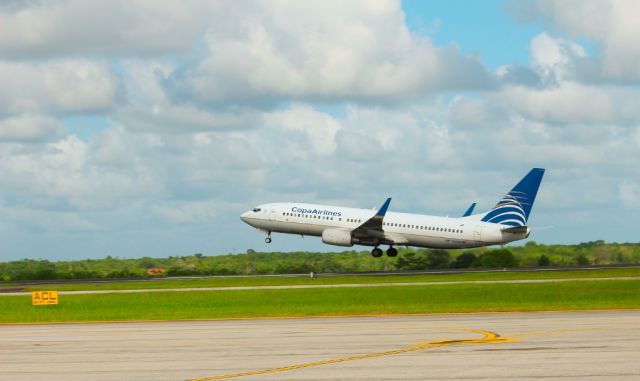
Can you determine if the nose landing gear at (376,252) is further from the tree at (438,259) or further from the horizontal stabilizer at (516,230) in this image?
the horizontal stabilizer at (516,230)

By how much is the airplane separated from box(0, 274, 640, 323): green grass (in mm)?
20695

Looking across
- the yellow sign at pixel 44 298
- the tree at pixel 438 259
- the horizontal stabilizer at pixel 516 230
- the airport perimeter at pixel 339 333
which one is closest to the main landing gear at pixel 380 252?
the tree at pixel 438 259

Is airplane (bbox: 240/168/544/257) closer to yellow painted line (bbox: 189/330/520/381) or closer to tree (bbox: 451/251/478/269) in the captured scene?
tree (bbox: 451/251/478/269)

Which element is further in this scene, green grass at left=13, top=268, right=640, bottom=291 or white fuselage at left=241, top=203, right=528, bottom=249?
white fuselage at left=241, top=203, right=528, bottom=249

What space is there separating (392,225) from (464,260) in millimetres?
10234

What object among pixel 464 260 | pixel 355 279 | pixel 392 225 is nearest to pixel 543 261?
pixel 464 260

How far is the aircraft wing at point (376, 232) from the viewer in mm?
74500

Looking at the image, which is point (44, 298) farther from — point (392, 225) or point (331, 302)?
point (392, 225)

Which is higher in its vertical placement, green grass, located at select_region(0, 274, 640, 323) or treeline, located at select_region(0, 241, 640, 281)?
treeline, located at select_region(0, 241, 640, 281)

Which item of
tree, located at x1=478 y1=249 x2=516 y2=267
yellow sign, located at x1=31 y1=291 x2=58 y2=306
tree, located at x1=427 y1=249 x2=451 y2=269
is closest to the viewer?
yellow sign, located at x1=31 y1=291 x2=58 y2=306

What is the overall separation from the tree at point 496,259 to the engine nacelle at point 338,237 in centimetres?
1270

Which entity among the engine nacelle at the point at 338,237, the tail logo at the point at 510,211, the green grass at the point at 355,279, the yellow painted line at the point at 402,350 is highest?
the tail logo at the point at 510,211

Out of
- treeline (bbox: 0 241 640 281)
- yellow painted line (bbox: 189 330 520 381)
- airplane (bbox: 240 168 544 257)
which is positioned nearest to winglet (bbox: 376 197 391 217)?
airplane (bbox: 240 168 544 257)

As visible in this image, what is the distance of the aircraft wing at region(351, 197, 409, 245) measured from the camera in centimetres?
7450
